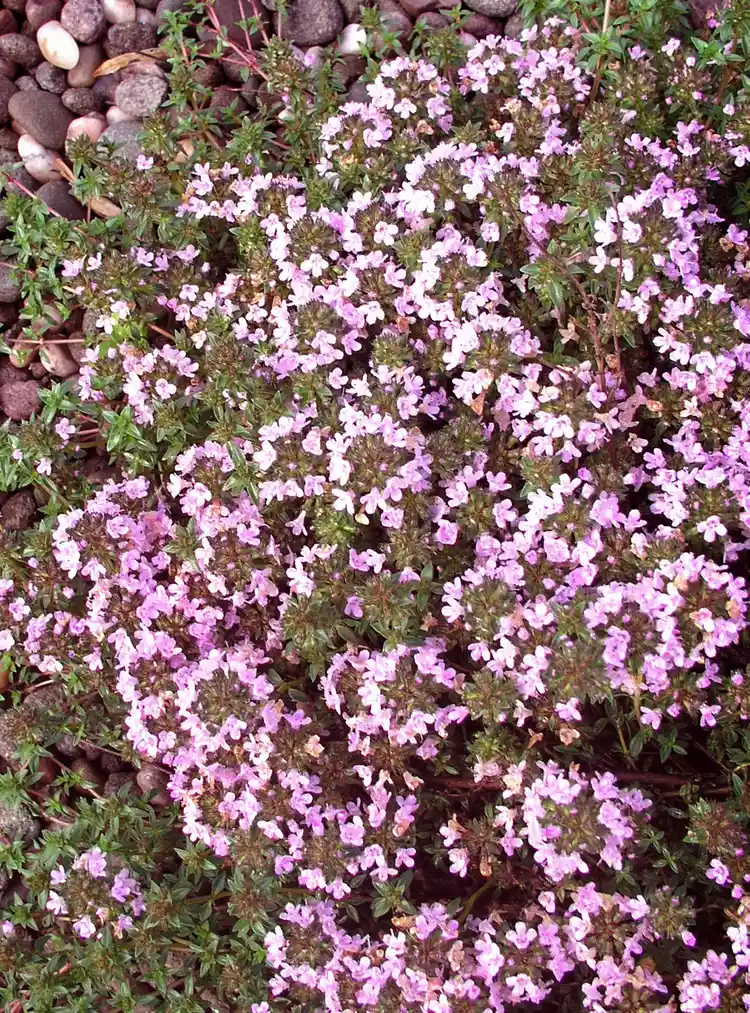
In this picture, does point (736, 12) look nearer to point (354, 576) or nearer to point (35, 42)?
point (354, 576)

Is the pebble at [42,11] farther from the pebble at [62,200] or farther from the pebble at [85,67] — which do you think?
the pebble at [62,200]

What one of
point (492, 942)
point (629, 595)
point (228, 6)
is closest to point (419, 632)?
point (629, 595)

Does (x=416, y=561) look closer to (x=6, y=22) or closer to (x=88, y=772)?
(x=88, y=772)

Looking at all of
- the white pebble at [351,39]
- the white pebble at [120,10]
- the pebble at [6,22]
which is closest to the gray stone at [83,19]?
the white pebble at [120,10]

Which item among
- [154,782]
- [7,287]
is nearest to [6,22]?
[7,287]

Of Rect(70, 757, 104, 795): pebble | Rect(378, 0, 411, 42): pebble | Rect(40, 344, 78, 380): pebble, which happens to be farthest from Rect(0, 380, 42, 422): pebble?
Rect(378, 0, 411, 42): pebble

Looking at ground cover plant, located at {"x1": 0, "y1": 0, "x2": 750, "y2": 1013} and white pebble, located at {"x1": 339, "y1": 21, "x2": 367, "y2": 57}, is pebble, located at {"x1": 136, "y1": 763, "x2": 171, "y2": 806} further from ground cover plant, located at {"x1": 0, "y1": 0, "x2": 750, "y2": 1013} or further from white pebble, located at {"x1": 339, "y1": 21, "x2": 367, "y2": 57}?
white pebble, located at {"x1": 339, "y1": 21, "x2": 367, "y2": 57}
